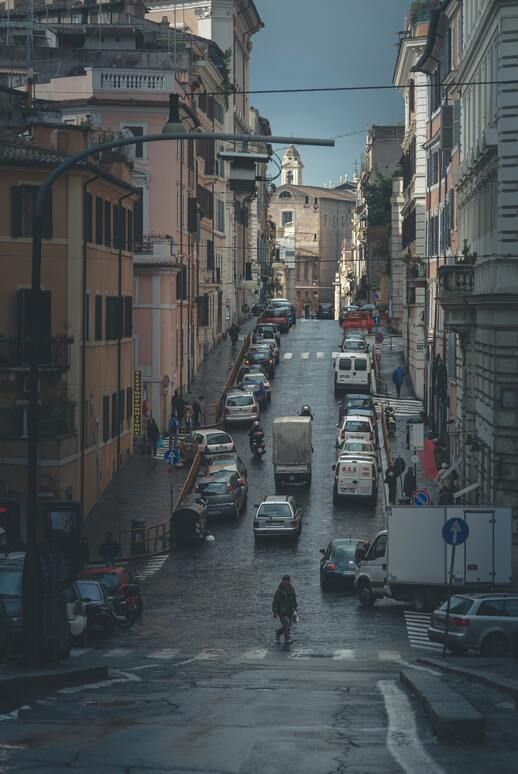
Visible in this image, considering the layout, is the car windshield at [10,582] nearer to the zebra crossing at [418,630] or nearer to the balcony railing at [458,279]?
the zebra crossing at [418,630]

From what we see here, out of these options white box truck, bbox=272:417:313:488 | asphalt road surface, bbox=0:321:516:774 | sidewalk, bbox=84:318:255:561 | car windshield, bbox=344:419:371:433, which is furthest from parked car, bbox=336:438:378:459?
asphalt road surface, bbox=0:321:516:774

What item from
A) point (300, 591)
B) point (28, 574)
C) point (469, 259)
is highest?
point (469, 259)

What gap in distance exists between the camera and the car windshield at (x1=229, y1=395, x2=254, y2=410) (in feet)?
229

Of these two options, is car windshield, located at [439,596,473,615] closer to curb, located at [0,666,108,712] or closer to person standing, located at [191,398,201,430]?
curb, located at [0,666,108,712]

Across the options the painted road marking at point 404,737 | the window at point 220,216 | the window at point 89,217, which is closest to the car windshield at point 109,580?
the painted road marking at point 404,737

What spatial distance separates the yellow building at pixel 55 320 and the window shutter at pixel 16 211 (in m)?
0.03

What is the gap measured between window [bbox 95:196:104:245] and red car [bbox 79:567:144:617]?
1909 cm

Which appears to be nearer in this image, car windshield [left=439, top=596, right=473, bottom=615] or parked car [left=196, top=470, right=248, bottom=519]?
car windshield [left=439, top=596, right=473, bottom=615]

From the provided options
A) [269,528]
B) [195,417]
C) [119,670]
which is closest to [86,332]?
[269,528]

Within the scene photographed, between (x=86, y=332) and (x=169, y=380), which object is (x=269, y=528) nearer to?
(x=86, y=332)

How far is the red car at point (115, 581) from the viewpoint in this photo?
1364 inches

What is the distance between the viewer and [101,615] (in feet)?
106

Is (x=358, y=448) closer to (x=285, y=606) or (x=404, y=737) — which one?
(x=285, y=606)

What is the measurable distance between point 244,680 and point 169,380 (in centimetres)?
4569
